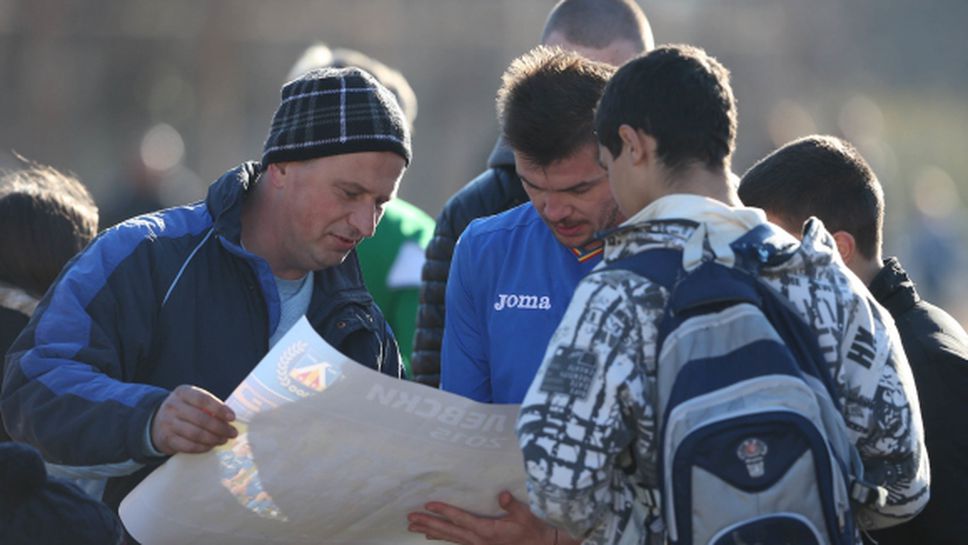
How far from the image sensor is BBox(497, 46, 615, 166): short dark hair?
320 centimetres

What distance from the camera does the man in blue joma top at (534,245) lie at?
3197mm

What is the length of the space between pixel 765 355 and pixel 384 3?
22.5m

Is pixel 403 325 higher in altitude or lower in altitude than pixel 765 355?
lower

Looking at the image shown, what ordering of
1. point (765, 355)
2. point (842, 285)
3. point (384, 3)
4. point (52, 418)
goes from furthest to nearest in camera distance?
point (384, 3)
point (52, 418)
point (842, 285)
point (765, 355)

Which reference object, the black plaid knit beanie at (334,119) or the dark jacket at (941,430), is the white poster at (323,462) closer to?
the black plaid knit beanie at (334,119)

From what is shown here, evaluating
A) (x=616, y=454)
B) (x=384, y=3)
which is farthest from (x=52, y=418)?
(x=384, y=3)

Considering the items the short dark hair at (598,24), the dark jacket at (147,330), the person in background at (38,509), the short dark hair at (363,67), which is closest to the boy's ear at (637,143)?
the dark jacket at (147,330)

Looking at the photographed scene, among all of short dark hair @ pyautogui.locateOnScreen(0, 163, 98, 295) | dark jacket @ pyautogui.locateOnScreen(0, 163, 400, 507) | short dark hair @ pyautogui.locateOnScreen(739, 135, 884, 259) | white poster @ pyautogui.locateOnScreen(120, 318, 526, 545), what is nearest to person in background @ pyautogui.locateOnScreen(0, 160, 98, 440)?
short dark hair @ pyautogui.locateOnScreen(0, 163, 98, 295)

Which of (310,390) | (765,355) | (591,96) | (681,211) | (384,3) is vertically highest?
(384,3)

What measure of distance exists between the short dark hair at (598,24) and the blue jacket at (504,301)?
129cm

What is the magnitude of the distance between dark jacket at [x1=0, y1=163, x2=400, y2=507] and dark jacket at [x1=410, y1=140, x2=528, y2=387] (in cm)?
73

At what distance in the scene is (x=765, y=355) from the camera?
2.33 m

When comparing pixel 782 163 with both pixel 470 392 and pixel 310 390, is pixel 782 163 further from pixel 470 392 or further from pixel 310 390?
pixel 310 390

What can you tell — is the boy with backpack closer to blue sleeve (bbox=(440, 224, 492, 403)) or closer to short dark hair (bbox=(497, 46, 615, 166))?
short dark hair (bbox=(497, 46, 615, 166))
